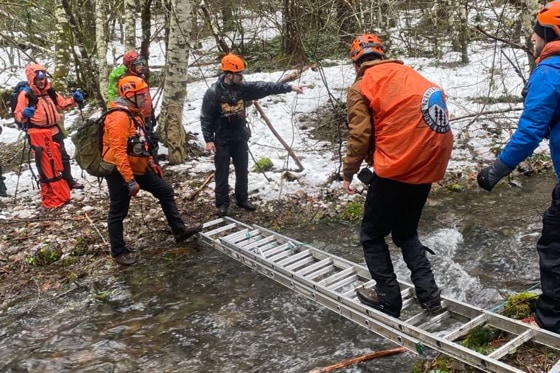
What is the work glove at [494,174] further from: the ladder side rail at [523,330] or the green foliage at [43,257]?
the green foliage at [43,257]

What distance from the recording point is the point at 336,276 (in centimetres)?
543

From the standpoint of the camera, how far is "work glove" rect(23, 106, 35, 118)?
8664 mm

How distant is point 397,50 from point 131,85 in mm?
11715

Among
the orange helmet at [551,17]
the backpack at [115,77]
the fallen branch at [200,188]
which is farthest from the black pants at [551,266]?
the backpack at [115,77]

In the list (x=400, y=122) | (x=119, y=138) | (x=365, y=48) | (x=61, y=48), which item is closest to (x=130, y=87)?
(x=119, y=138)

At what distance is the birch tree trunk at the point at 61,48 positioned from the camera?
1341cm

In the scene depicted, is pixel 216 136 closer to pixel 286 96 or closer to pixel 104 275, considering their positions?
pixel 104 275

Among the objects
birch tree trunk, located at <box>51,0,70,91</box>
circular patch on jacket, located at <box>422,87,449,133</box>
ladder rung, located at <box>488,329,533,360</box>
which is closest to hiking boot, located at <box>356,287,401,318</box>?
ladder rung, located at <box>488,329,533,360</box>

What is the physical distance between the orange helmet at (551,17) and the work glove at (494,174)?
0.99 metres

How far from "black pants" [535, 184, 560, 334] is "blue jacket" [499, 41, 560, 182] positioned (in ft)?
1.36

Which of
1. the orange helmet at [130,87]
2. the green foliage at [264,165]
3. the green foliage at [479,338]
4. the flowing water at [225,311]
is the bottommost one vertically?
the flowing water at [225,311]

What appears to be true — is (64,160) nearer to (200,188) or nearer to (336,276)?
(200,188)

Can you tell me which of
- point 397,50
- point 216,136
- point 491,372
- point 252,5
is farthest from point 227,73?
point 397,50

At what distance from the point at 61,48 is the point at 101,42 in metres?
3.68
